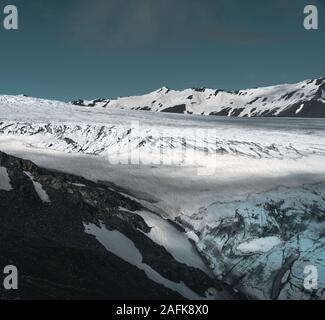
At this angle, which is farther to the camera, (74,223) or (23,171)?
(23,171)

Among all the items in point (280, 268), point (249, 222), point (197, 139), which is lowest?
point (280, 268)

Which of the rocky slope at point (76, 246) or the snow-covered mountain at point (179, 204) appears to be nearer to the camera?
the rocky slope at point (76, 246)

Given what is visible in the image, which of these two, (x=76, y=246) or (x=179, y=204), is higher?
(x=179, y=204)

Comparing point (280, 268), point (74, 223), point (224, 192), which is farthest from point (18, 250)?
point (224, 192)

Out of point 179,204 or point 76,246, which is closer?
point 76,246

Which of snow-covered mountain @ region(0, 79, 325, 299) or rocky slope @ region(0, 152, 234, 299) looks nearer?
rocky slope @ region(0, 152, 234, 299)
